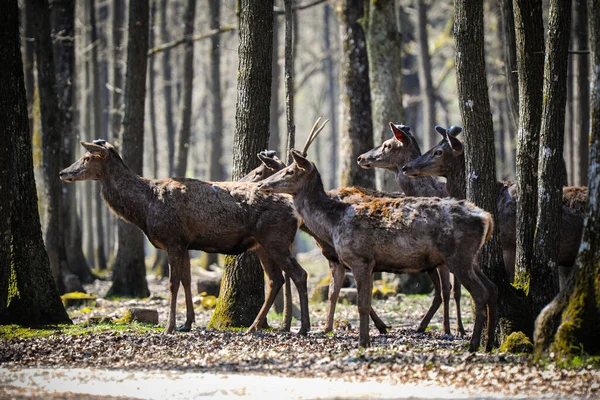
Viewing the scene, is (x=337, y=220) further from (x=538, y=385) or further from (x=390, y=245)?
(x=538, y=385)

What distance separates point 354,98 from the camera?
2169 cm

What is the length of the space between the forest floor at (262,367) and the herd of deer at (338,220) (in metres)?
0.80

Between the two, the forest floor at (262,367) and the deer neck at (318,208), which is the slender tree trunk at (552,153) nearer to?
the forest floor at (262,367)

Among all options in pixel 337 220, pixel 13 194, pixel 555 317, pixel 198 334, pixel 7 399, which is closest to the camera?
pixel 7 399

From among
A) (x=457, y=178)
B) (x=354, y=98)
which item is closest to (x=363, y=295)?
(x=457, y=178)

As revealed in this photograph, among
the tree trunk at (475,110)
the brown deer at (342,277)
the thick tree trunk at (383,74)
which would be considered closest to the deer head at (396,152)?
the brown deer at (342,277)

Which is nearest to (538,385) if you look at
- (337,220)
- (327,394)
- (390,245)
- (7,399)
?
(327,394)

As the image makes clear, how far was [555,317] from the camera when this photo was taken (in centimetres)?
969

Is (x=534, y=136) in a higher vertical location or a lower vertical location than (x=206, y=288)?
higher

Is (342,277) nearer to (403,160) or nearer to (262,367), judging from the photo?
(403,160)

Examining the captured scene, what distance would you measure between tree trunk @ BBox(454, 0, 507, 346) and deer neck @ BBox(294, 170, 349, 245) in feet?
6.15

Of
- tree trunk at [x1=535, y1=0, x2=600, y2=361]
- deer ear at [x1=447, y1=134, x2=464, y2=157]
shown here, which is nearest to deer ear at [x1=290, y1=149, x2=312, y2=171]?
deer ear at [x1=447, y1=134, x2=464, y2=157]

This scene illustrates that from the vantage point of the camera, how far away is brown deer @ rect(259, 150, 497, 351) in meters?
10.8

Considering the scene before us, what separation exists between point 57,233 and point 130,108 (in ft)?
12.4
